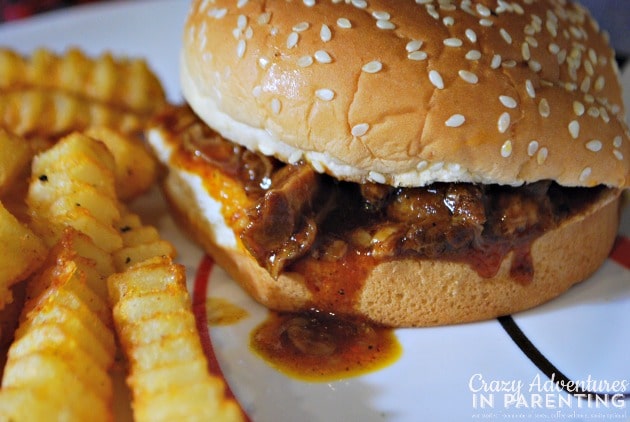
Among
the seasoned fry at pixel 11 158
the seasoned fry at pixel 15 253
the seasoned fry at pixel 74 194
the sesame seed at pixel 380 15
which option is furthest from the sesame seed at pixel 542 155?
the seasoned fry at pixel 11 158

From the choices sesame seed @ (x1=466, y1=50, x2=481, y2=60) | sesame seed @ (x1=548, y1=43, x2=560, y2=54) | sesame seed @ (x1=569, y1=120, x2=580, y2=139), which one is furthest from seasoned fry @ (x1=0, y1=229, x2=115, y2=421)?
sesame seed @ (x1=548, y1=43, x2=560, y2=54)

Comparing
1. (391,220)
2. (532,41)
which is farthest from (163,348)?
(532,41)

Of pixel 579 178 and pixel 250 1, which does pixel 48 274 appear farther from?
pixel 579 178

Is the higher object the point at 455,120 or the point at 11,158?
the point at 455,120

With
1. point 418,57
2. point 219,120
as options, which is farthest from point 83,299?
point 418,57

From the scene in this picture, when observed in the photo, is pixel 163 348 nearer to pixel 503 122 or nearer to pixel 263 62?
pixel 263 62

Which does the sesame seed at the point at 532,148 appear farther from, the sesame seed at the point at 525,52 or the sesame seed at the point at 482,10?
the sesame seed at the point at 482,10
